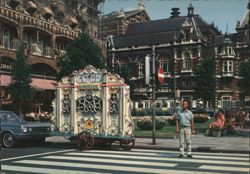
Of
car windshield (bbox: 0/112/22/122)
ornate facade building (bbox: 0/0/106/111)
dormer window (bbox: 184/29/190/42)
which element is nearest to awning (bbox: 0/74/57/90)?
ornate facade building (bbox: 0/0/106/111)

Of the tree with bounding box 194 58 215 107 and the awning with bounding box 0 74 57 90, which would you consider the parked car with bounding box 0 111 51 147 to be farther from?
the tree with bounding box 194 58 215 107

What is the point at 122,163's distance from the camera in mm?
10633

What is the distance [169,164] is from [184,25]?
6587 cm

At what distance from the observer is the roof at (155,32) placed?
76.5m

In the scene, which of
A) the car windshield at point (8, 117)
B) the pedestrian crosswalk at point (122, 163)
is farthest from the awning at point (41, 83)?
the pedestrian crosswalk at point (122, 163)

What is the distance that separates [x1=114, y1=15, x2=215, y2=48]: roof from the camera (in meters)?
76.5

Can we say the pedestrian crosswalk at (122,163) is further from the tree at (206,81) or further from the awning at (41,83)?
the tree at (206,81)

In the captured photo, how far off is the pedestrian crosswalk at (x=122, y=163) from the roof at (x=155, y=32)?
63571 millimetres

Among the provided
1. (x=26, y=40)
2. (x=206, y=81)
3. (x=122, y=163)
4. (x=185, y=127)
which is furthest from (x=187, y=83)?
(x=122, y=163)

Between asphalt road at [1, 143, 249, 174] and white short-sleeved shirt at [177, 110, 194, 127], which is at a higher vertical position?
white short-sleeved shirt at [177, 110, 194, 127]

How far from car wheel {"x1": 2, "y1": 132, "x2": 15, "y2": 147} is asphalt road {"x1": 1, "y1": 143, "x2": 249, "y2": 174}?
1.01 m

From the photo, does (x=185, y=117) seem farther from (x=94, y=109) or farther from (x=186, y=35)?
(x=186, y=35)

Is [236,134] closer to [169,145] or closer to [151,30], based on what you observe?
[169,145]

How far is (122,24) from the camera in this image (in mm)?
81750
